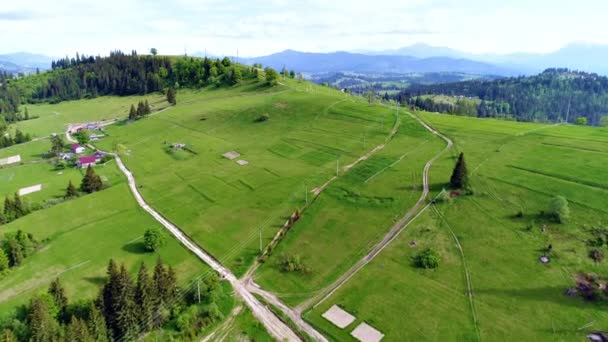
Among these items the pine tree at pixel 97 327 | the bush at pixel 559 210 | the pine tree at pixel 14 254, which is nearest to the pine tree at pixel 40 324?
the pine tree at pixel 97 327

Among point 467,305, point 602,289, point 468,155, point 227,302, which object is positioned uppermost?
point 468,155

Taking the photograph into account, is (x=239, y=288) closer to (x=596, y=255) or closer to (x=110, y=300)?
(x=110, y=300)

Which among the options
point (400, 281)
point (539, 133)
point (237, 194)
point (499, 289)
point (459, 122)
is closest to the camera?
point (499, 289)

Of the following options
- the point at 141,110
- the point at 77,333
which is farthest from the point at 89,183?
the point at 141,110

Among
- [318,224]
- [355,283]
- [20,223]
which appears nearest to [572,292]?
[355,283]

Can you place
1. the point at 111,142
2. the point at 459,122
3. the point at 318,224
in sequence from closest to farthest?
the point at 318,224 → the point at 459,122 → the point at 111,142

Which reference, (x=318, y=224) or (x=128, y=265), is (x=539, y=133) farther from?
(x=128, y=265)

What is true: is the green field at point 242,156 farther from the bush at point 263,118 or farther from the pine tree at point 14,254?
the pine tree at point 14,254
